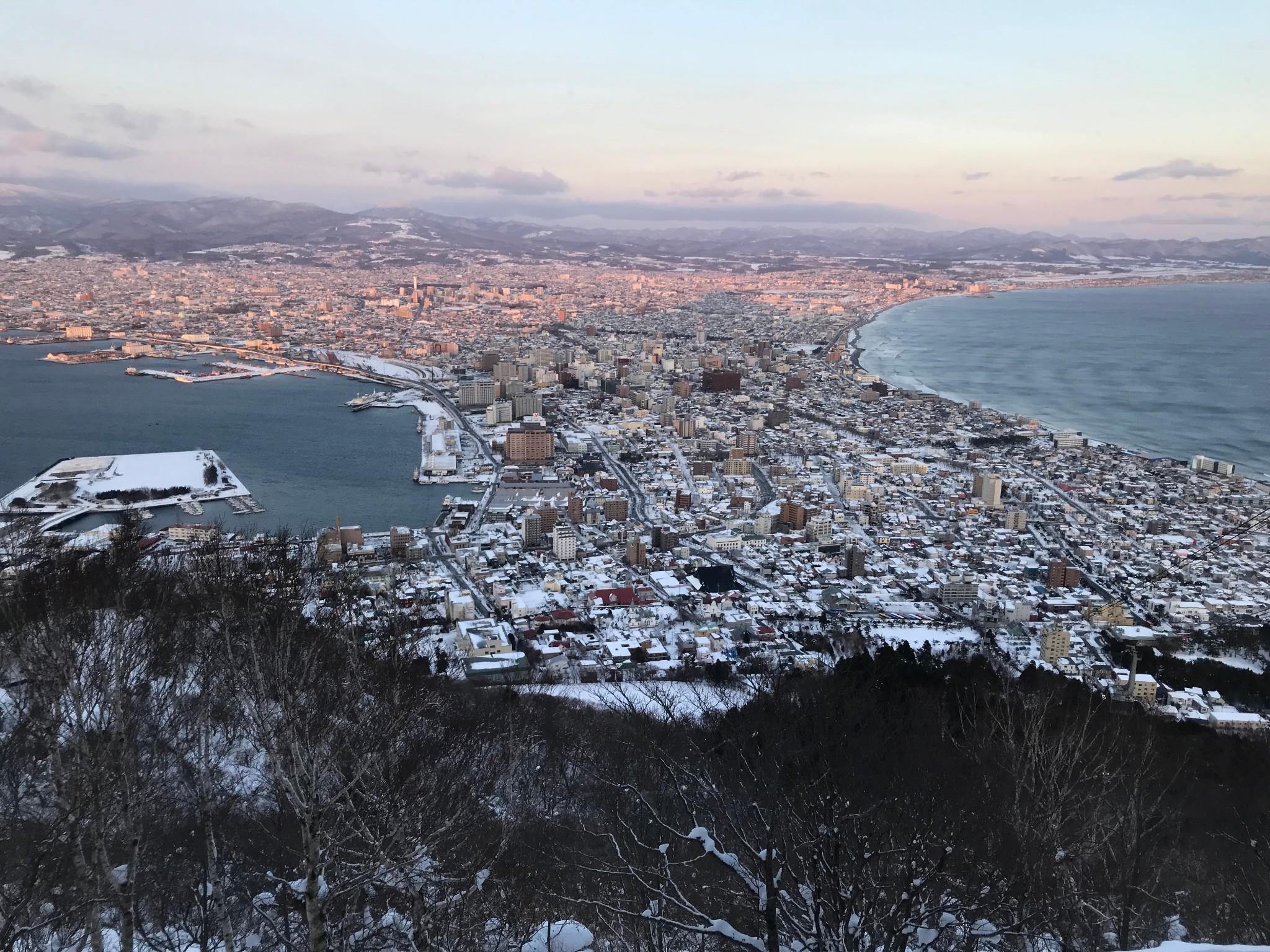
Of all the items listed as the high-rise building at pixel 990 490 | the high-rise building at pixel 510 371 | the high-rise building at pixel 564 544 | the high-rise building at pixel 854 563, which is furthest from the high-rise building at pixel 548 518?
the high-rise building at pixel 510 371

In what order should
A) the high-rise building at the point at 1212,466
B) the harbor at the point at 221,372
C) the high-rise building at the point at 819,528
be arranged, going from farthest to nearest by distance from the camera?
the harbor at the point at 221,372, the high-rise building at the point at 1212,466, the high-rise building at the point at 819,528

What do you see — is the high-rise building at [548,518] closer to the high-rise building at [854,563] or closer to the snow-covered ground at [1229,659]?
the high-rise building at [854,563]

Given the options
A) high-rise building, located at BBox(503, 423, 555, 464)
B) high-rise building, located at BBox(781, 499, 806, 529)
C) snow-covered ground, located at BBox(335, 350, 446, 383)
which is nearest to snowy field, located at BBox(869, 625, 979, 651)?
high-rise building, located at BBox(781, 499, 806, 529)

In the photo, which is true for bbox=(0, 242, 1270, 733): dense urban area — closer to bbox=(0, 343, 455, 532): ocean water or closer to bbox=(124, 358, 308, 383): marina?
bbox=(124, 358, 308, 383): marina

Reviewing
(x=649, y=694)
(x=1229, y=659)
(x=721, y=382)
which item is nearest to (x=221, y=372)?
(x=721, y=382)

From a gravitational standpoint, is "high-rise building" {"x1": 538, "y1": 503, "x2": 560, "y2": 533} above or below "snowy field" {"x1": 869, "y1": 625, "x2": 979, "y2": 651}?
below
